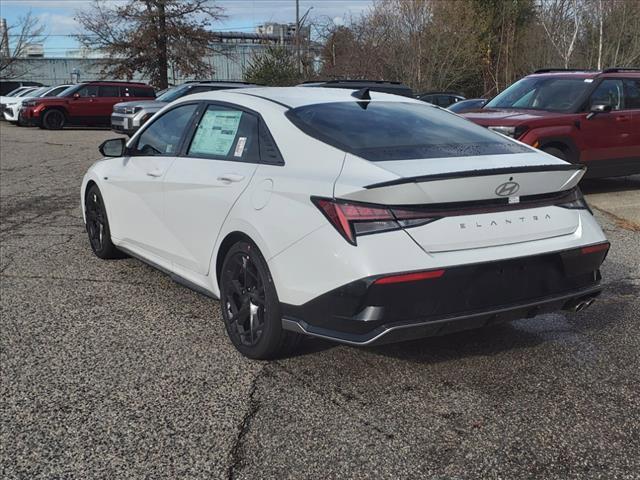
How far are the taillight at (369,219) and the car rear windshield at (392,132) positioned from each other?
36 cm

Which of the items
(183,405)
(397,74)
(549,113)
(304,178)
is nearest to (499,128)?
(549,113)

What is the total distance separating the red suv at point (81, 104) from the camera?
23875mm

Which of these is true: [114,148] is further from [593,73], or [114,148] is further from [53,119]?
[53,119]

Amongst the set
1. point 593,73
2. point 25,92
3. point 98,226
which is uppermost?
point 25,92

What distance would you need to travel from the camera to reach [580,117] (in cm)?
903

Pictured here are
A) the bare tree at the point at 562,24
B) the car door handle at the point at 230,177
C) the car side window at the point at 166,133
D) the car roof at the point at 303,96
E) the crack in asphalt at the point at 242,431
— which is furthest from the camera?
the bare tree at the point at 562,24

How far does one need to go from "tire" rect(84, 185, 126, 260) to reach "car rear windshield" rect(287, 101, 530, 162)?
2.62m

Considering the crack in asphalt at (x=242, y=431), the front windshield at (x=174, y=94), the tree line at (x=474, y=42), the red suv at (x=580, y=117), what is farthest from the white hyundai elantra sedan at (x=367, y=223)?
the tree line at (x=474, y=42)

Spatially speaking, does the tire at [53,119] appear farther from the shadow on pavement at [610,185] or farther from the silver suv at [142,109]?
the shadow on pavement at [610,185]

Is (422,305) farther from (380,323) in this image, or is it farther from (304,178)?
(304,178)

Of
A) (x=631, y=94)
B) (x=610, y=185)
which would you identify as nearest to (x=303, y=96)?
(x=631, y=94)

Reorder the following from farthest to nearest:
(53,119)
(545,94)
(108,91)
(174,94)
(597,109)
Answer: (108,91)
(53,119)
(174,94)
(545,94)
(597,109)

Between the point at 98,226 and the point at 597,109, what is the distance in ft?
21.8

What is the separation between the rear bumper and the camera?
10.2ft
